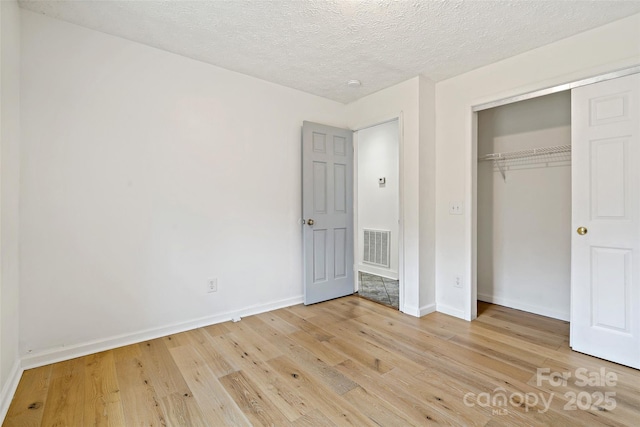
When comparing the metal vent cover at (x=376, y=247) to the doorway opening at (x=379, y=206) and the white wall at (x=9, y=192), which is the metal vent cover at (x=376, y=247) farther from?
the white wall at (x=9, y=192)

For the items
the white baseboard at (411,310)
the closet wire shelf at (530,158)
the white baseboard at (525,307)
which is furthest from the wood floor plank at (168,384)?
the closet wire shelf at (530,158)

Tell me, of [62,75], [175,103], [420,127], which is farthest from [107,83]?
[420,127]

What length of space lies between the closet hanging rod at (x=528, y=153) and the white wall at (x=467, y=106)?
546mm

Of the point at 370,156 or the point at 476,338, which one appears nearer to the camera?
the point at 476,338

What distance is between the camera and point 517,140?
3305 mm

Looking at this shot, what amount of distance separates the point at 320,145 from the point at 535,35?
2141 millimetres

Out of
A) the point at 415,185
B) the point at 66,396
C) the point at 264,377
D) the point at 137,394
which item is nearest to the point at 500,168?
the point at 415,185

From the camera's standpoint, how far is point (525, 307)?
327 centimetres

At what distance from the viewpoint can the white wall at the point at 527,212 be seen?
9.89 ft

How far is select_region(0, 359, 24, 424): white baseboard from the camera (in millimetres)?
1654

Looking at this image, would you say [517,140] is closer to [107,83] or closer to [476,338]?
[476,338]

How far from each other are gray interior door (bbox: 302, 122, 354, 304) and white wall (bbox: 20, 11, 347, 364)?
10.3 inches

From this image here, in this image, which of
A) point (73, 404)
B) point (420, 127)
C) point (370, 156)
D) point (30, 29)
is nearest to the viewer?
point (73, 404)

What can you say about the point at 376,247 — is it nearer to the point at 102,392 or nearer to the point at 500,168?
the point at 500,168
